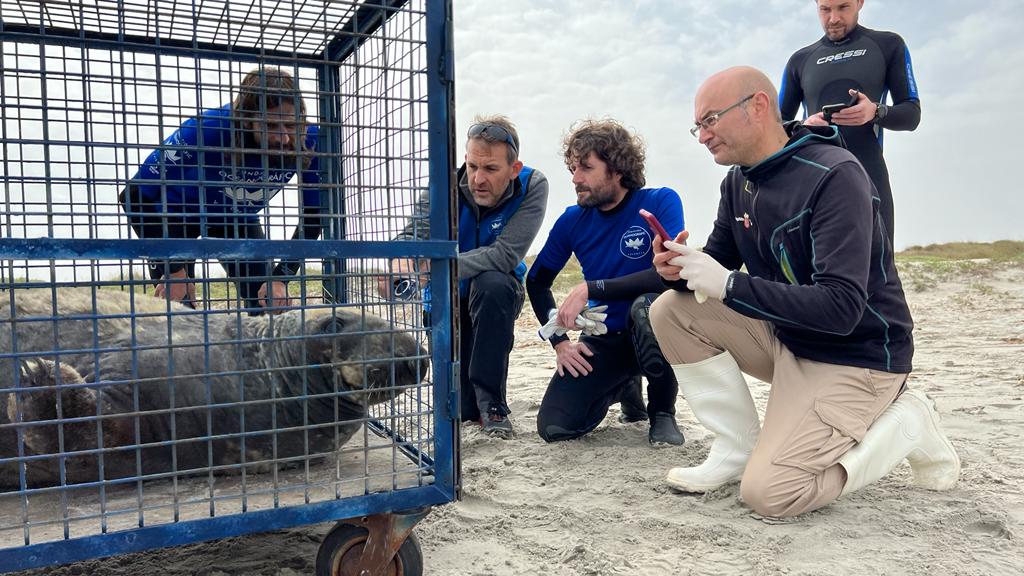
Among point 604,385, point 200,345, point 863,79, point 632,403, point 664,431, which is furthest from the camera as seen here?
point 863,79

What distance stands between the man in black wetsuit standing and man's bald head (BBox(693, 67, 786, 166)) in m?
1.71

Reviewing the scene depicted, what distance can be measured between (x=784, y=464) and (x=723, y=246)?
1.09 m

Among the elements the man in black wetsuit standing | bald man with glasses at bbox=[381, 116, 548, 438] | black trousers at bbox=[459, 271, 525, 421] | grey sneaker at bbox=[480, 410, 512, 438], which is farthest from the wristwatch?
grey sneaker at bbox=[480, 410, 512, 438]

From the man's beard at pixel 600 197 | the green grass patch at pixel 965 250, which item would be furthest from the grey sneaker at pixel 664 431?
the green grass patch at pixel 965 250

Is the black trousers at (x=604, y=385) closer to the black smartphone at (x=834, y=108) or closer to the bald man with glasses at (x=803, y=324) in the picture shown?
the bald man with glasses at (x=803, y=324)

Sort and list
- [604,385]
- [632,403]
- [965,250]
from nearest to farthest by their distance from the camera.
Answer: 1. [604,385]
2. [632,403]
3. [965,250]

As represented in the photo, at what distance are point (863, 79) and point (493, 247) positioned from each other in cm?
262

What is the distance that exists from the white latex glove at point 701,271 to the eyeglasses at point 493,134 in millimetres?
1479

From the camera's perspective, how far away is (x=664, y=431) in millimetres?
4016

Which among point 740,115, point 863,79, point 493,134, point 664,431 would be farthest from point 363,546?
point 863,79

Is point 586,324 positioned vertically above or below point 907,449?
above

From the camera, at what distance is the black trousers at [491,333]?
4.18 metres

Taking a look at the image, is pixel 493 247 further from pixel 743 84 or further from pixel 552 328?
pixel 743 84

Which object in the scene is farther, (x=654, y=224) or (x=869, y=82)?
(x=869, y=82)
